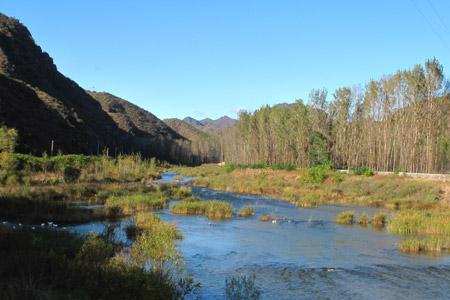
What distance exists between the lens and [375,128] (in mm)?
77125

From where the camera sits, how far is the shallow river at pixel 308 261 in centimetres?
1330

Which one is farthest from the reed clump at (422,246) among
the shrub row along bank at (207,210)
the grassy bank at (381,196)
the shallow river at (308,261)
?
the shrub row along bank at (207,210)

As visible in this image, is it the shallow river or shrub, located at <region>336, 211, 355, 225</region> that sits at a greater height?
shrub, located at <region>336, 211, 355, 225</region>

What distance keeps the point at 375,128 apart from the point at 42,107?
57.4 metres

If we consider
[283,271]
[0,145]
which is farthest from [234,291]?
[0,145]

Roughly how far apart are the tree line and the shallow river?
44424 mm

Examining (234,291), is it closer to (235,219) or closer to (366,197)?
(235,219)

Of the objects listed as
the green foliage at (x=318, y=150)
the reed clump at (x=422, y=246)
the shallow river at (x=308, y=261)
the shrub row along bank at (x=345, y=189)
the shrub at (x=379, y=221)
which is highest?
the green foliage at (x=318, y=150)

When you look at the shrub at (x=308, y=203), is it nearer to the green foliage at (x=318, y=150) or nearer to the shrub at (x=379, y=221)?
the shrub at (x=379, y=221)

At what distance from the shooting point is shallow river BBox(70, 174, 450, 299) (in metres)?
13.3

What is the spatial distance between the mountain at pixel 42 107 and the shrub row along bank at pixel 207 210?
148 feet

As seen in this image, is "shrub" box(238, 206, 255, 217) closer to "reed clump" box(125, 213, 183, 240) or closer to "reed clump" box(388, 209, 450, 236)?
"reed clump" box(388, 209, 450, 236)

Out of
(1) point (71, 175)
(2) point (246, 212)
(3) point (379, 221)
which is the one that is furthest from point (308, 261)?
(1) point (71, 175)

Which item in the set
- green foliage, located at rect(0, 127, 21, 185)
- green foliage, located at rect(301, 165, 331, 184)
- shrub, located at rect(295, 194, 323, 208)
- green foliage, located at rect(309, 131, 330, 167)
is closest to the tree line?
green foliage, located at rect(309, 131, 330, 167)
